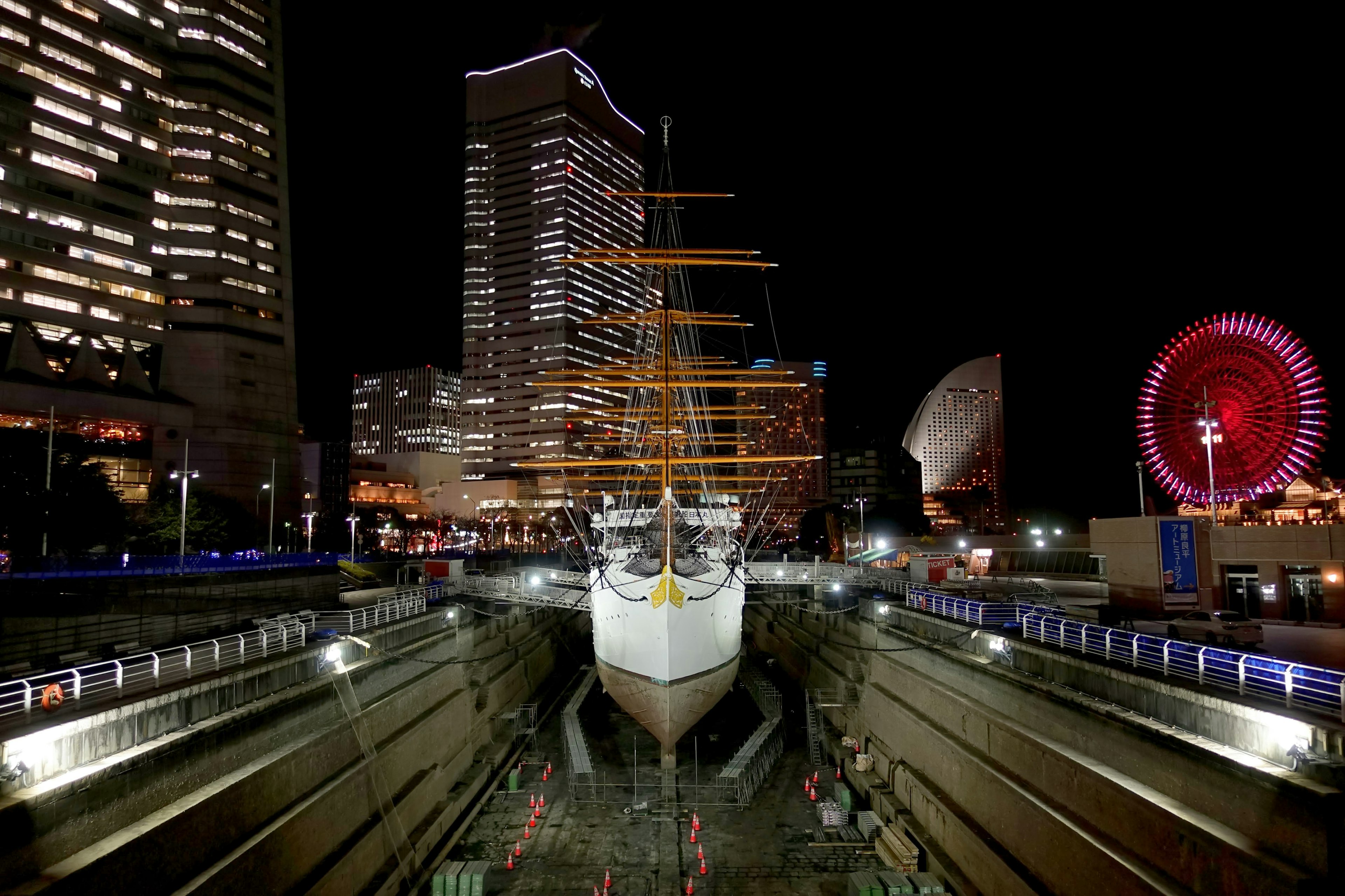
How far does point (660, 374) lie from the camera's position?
123 ft

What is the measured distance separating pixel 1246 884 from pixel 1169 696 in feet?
10.1

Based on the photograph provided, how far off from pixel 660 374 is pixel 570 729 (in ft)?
56.7

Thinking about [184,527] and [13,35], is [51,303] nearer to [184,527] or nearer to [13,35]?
[13,35]

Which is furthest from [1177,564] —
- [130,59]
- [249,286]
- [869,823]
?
[130,59]

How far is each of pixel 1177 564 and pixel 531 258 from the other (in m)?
152

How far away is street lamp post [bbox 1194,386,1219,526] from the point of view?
30672 mm

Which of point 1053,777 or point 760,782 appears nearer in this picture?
point 1053,777

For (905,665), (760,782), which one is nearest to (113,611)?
(760,782)

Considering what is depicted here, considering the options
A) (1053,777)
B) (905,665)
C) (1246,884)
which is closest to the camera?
(1246,884)

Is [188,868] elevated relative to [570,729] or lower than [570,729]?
elevated

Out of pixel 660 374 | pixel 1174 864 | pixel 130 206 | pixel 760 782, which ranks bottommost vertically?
pixel 760 782

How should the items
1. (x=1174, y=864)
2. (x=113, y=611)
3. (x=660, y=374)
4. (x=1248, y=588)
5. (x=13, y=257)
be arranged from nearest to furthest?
1. (x=1174, y=864)
2. (x=113, y=611)
3. (x=1248, y=588)
4. (x=660, y=374)
5. (x=13, y=257)

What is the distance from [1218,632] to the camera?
18234mm

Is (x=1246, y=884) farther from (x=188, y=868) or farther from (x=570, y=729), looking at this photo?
(x=570, y=729)
